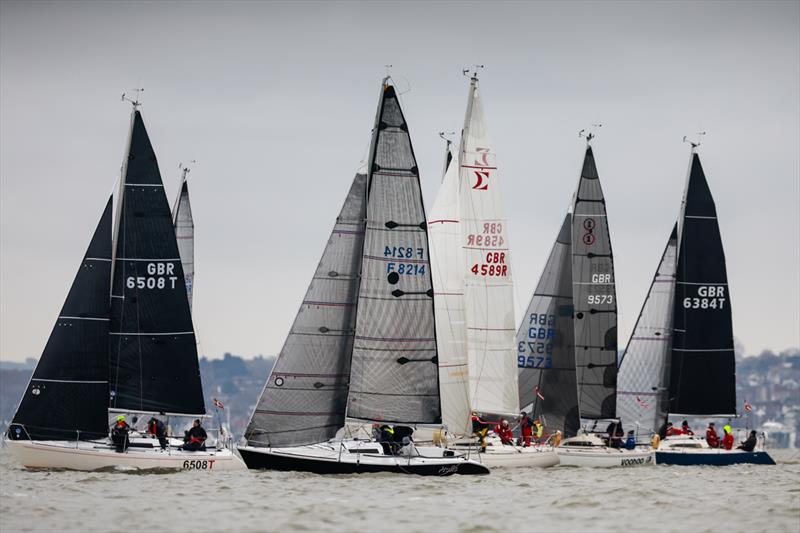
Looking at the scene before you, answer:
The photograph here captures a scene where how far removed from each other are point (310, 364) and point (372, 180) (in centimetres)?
454

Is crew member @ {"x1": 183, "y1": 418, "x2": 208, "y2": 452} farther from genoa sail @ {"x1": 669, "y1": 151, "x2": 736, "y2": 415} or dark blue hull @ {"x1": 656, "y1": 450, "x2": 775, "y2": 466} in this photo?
genoa sail @ {"x1": 669, "y1": 151, "x2": 736, "y2": 415}

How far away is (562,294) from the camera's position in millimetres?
45562

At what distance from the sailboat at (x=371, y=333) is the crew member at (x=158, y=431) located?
3.25 m

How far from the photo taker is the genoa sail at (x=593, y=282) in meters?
46.4

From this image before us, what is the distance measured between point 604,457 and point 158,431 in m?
14.1

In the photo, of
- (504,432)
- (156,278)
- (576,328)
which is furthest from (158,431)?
(576,328)

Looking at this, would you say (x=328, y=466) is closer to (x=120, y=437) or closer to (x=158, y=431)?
(x=120, y=437)

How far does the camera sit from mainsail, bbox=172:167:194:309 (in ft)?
149

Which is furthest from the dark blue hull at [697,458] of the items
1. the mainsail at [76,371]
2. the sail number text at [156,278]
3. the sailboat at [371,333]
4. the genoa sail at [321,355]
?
the mainsail at [76,371]

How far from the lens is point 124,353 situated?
35875 millimetres

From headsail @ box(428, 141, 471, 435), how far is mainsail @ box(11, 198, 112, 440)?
841 centimetres

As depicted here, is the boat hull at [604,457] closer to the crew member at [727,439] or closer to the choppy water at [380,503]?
the crew member at [727,439]

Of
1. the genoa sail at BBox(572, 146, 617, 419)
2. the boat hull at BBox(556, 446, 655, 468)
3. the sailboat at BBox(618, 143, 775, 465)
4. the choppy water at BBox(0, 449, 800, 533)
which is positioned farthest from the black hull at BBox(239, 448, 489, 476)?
the sailboat at BBox(618, 143, 775, 465)

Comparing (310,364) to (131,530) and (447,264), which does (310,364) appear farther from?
(131,530)
